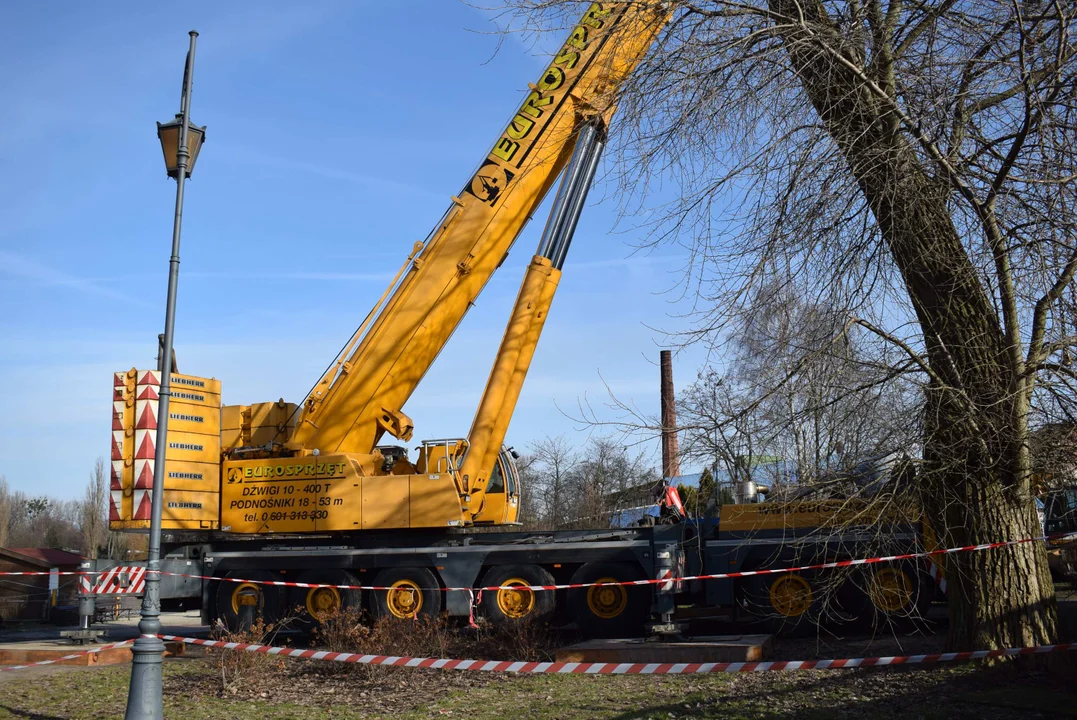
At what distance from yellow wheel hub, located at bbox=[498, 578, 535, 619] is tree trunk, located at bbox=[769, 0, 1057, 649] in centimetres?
567

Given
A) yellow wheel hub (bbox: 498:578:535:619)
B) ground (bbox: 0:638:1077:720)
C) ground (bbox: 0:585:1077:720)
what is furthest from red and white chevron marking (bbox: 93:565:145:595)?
yellow wheel hub (bbox: 498:578:535:619)

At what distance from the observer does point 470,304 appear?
13.5 metres

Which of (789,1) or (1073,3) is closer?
(1073,3)

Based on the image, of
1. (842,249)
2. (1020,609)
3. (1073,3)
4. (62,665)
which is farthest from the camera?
(62,665)

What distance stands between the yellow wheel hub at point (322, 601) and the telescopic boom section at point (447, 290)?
6.83 ft

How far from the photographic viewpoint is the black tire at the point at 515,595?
12.4 m

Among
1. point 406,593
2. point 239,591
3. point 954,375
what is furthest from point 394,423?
point 954,375

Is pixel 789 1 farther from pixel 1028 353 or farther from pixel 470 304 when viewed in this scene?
pixel 470 304

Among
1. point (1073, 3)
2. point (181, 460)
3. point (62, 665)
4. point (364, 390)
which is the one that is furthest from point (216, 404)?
point (1073, 3)

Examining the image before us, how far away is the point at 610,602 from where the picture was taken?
12469mm

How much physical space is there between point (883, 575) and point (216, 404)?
9388mm

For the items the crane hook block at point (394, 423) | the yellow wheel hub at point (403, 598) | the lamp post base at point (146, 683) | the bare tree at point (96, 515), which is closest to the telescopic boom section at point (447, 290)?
the crane hook block at point (394, 423)

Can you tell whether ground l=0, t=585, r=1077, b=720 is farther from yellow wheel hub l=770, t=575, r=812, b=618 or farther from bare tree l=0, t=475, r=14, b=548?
bare tree l=0, t=475, r=14, b=548

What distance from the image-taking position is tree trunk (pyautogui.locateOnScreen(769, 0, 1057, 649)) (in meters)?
7.09
